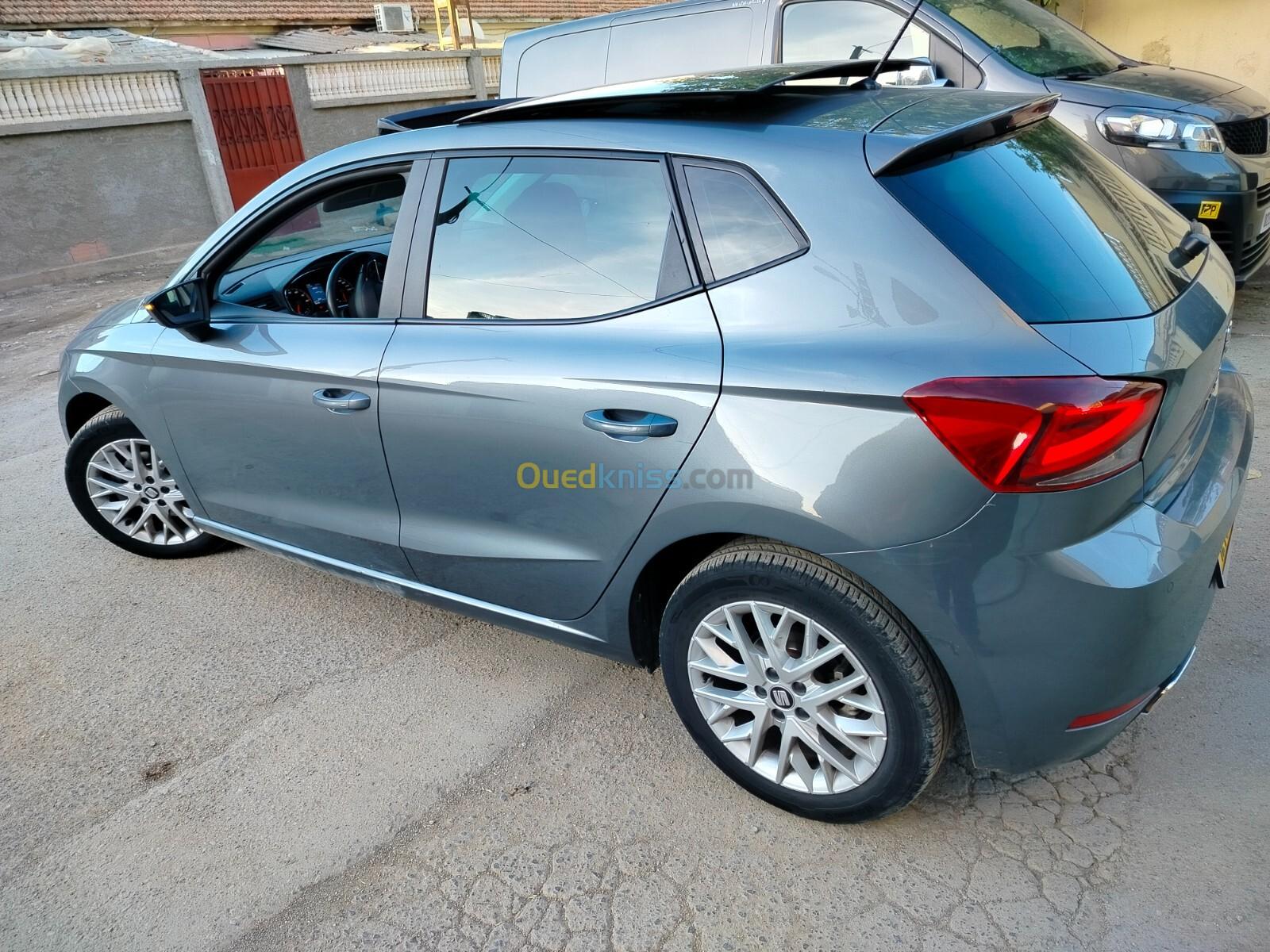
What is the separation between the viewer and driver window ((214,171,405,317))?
2877 mm

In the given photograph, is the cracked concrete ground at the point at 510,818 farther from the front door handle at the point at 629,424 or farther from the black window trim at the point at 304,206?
the black window trim at the point at 304,206

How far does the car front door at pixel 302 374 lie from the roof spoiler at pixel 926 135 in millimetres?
1334

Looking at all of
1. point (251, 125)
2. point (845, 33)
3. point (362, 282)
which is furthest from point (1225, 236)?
point (251, 125)

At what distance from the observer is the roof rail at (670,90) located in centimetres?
229

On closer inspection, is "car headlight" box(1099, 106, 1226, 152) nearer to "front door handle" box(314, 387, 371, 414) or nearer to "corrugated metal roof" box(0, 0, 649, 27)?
"front door handle" box(314, 387, 371, 414)

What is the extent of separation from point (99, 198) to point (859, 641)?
1148cm

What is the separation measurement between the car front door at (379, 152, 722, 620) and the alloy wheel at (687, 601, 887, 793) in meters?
0.35

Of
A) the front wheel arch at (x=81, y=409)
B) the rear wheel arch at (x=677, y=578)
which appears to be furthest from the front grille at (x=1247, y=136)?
the front wheel arch at (x=81, y=409)

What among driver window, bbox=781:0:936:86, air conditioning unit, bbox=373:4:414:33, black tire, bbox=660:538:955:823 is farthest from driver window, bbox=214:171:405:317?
air conditioning unit, bbox=373:4:414:33

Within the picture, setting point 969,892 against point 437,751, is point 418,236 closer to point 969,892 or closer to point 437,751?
point 437,751

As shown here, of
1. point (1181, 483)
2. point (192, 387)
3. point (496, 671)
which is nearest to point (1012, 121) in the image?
point (1181, 483)

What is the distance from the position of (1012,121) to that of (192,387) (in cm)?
265

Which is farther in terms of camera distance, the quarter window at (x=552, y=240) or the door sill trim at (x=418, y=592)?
the door sill trim at (x=418, y=592)

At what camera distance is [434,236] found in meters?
2.58
